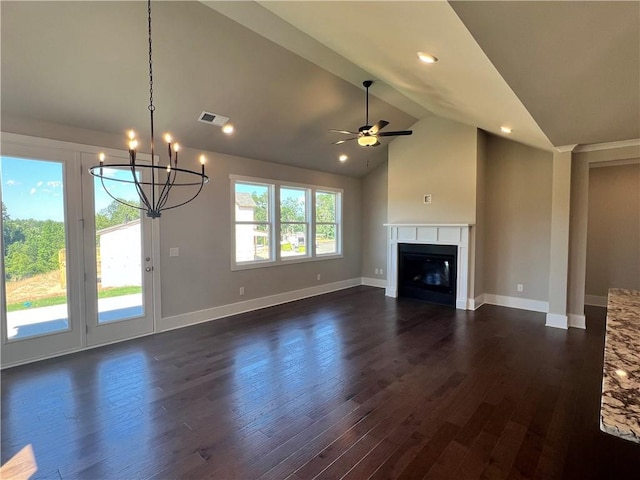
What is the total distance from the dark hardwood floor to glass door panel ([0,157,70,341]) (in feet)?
1.76

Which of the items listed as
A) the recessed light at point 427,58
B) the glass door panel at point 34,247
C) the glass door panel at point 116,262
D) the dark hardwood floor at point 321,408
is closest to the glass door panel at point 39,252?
the glass door panel at point 34,247

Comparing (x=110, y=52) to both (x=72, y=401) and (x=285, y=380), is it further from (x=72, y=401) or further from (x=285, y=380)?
(x=285, y=380)

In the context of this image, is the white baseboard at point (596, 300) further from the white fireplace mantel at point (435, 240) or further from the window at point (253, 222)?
the window at point (253, 222)

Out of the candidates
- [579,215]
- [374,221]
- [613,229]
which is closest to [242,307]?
[374,221]

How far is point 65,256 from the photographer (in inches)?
150

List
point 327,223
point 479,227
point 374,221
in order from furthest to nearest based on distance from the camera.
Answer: point 374,221
point 327,223
point 479,227

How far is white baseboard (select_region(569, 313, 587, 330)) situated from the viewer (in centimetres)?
472

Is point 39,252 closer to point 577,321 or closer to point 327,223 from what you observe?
point 327,223

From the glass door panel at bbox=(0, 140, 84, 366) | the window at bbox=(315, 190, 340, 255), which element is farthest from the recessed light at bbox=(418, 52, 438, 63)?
the window at bbox=(315, 190, 340, 255)

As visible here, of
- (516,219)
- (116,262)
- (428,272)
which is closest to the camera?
(116,262)

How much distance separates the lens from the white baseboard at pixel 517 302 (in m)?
5.63

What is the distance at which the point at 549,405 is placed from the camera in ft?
8.93

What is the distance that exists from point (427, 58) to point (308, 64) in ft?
6.98

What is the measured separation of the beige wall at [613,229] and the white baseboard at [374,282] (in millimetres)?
3926
